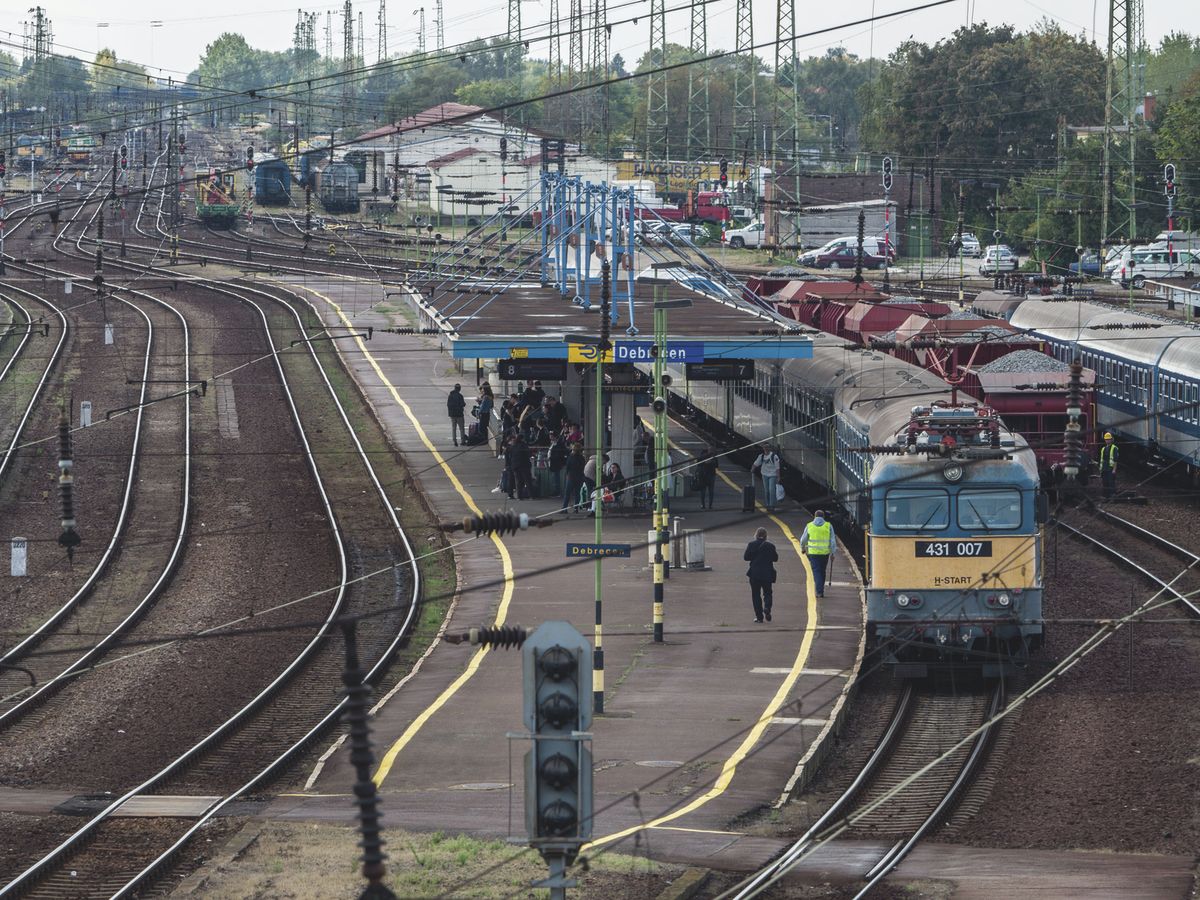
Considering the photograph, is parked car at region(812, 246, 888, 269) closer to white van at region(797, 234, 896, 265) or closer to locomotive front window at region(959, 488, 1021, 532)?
white van at region(797, 234, 896, 265)

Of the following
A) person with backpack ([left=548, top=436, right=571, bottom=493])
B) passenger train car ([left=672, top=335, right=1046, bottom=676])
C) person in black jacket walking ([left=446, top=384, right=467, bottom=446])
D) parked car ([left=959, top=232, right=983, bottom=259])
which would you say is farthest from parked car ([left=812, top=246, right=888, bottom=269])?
passenger train car ([left=672, top=335, right=1046, bottom=676])

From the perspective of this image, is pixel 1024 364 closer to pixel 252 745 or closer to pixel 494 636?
pixel 252 745

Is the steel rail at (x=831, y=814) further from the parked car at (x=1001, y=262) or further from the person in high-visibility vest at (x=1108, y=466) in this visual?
the parked car at (x=1001, y=262)

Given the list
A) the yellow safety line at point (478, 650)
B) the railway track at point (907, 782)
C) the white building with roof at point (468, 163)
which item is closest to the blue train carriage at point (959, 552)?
the railway track at point (907, 782)

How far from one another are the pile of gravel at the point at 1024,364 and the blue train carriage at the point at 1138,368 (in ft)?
5.36

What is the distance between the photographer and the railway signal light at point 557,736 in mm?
10711

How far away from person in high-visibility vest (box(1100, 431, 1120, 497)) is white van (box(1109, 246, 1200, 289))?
40.9 metres

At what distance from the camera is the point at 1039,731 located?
20469 mm

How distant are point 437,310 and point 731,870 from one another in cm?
2972

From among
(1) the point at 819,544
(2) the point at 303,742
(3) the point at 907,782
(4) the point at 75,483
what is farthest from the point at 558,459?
(3) the point at 907,782

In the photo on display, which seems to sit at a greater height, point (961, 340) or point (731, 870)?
point (961, 340)

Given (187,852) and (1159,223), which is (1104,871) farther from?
(1159,223)

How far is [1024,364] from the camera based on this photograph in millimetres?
35156

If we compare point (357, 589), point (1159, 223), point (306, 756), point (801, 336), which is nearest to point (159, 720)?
point (306, 756)
